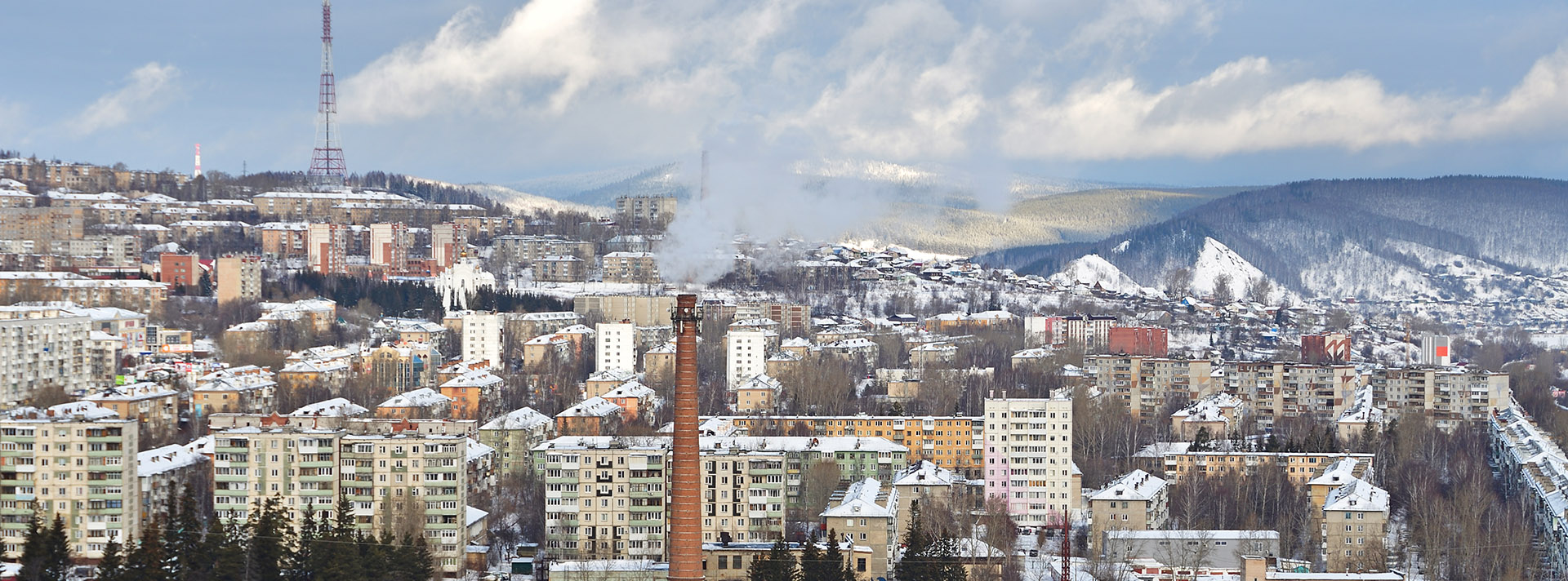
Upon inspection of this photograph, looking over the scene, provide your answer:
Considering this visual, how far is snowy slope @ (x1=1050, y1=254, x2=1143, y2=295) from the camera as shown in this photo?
77.1 meters

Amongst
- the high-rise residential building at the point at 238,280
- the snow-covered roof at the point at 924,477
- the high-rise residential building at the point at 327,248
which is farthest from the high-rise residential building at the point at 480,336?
the snow-covered roof at the point at 924,477

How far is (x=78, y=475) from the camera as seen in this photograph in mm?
18719

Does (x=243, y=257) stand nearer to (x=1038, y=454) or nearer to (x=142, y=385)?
(x=142, y=385)

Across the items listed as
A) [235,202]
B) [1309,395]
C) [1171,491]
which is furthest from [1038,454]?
[235,202]

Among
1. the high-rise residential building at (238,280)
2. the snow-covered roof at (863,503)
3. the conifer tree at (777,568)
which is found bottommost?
the conifer tree at (777,568)

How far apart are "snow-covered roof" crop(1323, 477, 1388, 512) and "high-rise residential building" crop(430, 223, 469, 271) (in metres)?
36.9

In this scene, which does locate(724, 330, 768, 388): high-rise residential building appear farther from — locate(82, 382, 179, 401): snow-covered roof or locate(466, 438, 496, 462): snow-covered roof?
locate(466, 438, 496, 462): snow-covered roof

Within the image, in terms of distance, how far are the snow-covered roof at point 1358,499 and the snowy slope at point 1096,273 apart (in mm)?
54272

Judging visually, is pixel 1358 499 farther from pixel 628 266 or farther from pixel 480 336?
pixel 628 266

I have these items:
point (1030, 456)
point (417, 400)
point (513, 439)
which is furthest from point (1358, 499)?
point (417, 400)

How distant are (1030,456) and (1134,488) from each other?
206cm

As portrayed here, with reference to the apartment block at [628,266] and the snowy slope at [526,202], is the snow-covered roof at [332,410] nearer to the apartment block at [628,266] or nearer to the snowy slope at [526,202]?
the apartment block at [628,266]

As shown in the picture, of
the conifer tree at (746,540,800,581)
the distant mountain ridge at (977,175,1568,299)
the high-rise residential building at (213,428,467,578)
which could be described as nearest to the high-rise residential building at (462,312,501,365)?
the high-rise residential building at (213,428,467,578)

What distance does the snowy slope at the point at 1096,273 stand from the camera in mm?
77062
